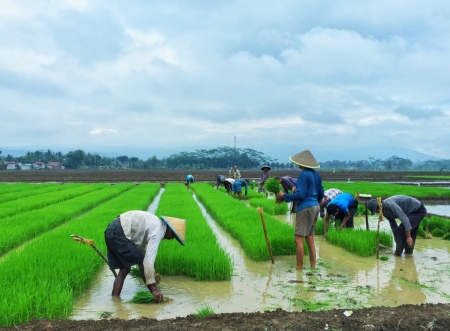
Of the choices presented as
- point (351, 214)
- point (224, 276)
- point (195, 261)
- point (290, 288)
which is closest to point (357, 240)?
point (351, 214)

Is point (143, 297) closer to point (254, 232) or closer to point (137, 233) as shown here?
point (137, 233)

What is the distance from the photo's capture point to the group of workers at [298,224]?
3.87 metres

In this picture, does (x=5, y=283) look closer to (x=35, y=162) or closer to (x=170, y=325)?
(x=170, y=325)

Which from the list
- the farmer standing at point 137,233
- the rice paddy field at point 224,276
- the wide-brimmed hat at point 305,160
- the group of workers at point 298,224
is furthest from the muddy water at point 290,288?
the wide-brimmed hat at point 305,160

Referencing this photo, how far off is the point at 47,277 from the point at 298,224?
2.87 metres

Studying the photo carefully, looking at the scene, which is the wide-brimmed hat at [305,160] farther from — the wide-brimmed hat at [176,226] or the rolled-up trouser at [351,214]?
the rolled-up trouser at [351,214]

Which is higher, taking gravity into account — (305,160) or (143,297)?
(305,160)

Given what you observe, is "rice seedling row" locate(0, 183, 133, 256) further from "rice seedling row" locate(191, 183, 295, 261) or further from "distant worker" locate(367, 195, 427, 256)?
"distant worker" locate(367, 195, 427, 256)

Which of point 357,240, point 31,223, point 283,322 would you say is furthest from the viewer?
point 31,223

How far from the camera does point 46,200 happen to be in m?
12.9

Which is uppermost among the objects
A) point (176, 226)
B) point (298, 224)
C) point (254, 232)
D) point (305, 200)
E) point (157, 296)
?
point (305, 200)

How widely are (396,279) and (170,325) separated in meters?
2.93

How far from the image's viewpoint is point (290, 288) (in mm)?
4512

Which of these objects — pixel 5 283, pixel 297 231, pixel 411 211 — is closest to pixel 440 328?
pixel 297 231
